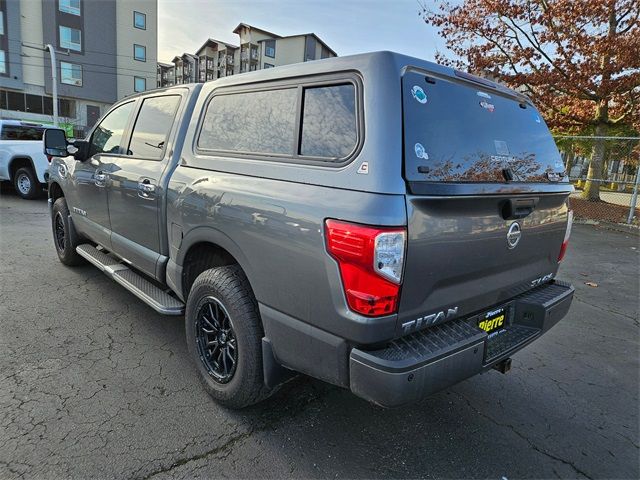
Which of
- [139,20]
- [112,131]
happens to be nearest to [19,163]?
[112,131]

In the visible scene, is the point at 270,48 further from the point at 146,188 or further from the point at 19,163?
the point at 146,188

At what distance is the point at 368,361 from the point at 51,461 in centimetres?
173

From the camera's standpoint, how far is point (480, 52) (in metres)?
15.3

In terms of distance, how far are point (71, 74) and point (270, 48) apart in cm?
2726

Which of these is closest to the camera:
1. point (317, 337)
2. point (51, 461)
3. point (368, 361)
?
point (368, 361)

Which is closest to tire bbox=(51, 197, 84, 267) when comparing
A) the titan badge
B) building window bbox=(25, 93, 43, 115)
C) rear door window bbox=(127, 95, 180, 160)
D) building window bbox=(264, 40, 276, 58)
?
rear door window bbox=(127, 95, 180, 160)

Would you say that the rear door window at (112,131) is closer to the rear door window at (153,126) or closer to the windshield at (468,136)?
the rear door window at (153,126)

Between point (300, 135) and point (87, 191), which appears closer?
point (300, 135)

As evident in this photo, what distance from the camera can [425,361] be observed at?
199 cm

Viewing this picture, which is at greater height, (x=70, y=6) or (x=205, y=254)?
(x=70, y=6)

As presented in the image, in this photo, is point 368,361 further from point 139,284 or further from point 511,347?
point 139,284

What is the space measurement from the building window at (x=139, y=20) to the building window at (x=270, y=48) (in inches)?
765

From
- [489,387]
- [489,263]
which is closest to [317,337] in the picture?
[489,263]

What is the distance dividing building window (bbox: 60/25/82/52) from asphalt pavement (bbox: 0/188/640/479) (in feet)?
137
